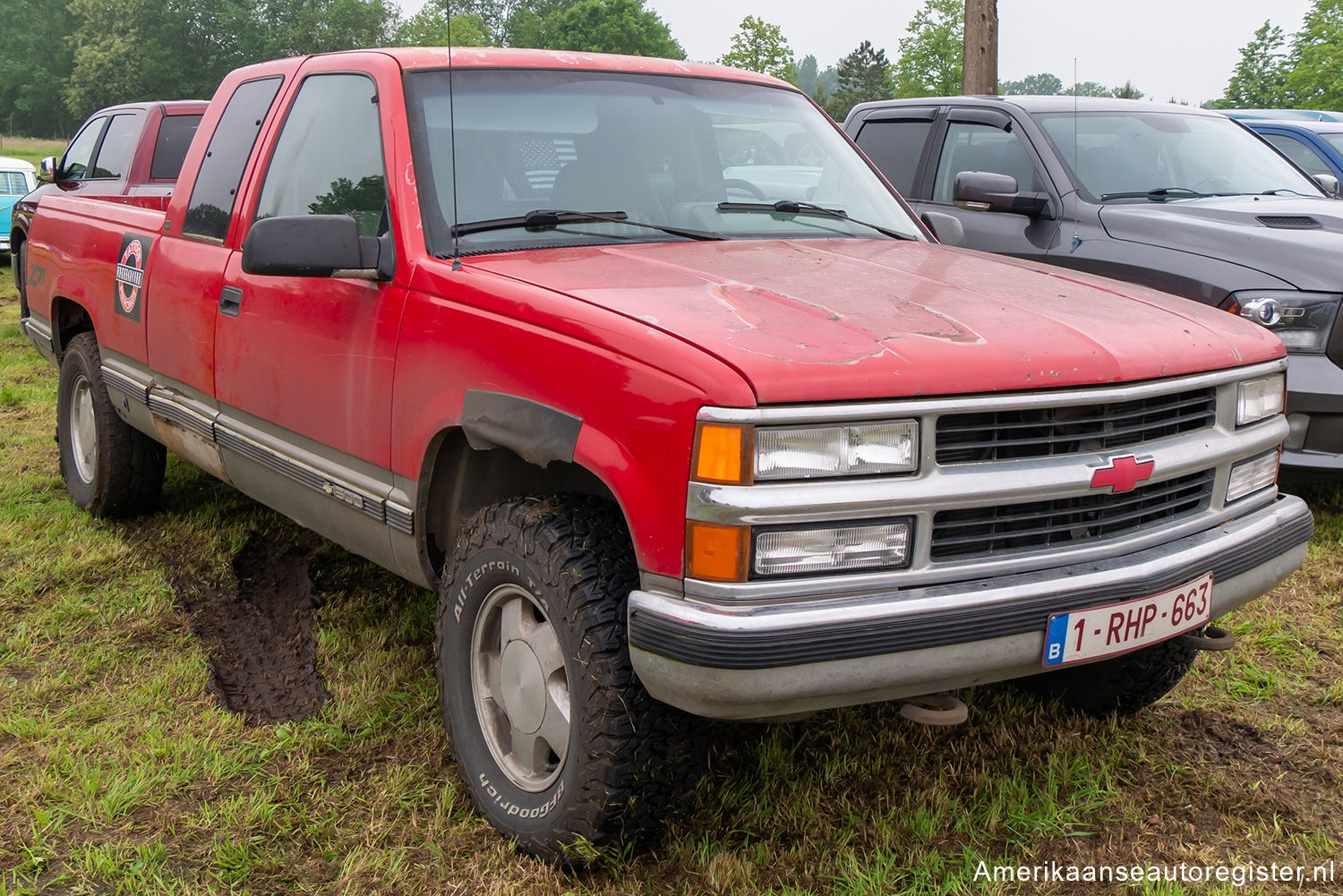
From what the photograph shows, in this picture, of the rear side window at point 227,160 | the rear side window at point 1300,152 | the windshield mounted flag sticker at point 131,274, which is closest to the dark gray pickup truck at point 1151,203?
the rear side window at point 227,160

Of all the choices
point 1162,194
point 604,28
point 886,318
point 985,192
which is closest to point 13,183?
point 985,192

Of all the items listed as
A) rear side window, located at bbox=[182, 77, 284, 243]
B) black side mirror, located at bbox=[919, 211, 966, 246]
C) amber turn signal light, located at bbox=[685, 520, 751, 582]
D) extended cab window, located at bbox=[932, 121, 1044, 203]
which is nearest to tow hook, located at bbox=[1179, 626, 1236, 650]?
amber turn signal light, located at bbox=[685, 520, 751, 582]

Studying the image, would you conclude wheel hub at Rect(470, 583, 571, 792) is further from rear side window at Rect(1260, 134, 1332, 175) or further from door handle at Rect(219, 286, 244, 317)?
rear side window at Rect(1260, 134, 1332, 175)

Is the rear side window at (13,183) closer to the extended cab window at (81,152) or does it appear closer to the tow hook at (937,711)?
the extended cab window at (81,152)

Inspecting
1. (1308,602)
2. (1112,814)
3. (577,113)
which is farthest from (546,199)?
(1308,602)

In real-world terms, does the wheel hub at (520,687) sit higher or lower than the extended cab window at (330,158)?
lower

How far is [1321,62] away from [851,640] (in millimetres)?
46443

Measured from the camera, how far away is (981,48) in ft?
36.5

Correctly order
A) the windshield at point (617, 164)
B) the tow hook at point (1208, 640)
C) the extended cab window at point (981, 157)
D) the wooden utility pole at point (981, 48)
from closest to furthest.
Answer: the tow hook at point (1208, 640)
the windshield at point (617, 164)
the extended cab window at point (981, 157)
the wooden utility pole at point (981, 48)

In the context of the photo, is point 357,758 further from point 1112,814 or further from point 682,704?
point 1112,814

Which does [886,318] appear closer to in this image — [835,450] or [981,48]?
[835,450]

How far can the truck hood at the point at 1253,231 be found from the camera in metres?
4.89

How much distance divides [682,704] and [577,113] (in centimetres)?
189

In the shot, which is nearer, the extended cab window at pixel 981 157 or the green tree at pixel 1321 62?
the extended cab window at pixel 981 157
